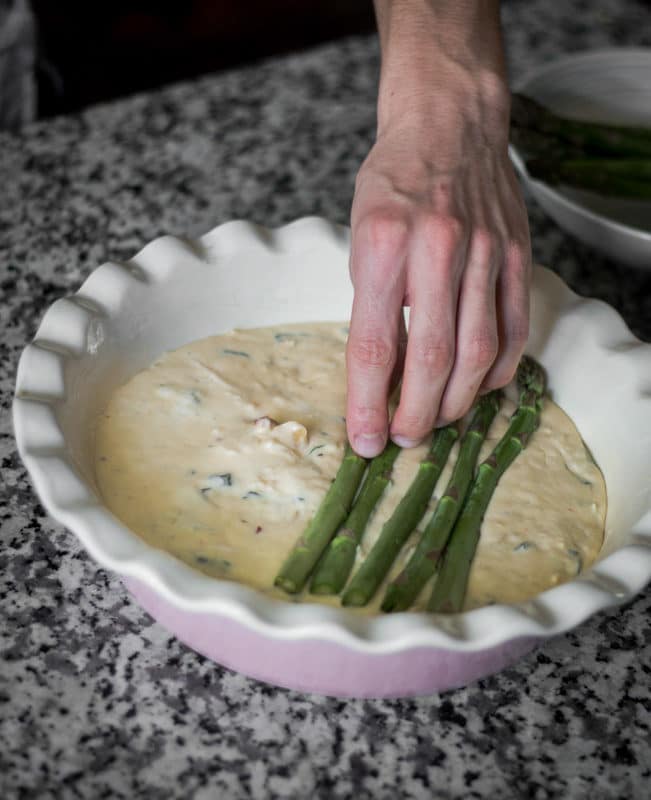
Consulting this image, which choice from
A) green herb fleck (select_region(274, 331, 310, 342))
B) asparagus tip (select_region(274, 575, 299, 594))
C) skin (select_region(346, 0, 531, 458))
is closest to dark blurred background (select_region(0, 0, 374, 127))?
green herb fleck (select_region(274, 331, 310, 342))

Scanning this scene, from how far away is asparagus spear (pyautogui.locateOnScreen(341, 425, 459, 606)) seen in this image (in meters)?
0.93

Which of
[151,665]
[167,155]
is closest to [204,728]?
[151,665]

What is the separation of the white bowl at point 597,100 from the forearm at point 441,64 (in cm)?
38

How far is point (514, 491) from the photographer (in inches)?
43.0

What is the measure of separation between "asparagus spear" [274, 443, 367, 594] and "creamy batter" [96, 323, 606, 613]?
2cm

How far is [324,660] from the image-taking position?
2.84 feet

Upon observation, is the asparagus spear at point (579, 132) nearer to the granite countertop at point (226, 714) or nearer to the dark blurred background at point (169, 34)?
the granite countertop at point (226, 714)

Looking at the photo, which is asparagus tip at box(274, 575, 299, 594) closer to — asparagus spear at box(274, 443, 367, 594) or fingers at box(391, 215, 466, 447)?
asparagus spear at box(274, 443, 367, 594)

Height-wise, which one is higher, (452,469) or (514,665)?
(452,469)

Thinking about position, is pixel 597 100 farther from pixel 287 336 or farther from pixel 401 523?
pixel 401 523

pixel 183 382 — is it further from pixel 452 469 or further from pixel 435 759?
pixel 435 759

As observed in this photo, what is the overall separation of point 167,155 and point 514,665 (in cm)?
108

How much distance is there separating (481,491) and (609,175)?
746mm

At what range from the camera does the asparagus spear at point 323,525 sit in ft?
3.05
